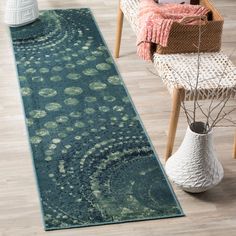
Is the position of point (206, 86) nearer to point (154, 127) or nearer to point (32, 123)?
point (154, 127)

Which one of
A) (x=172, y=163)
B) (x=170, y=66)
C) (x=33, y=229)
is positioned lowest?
(x=33, y=229)

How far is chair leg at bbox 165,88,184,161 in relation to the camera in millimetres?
2795

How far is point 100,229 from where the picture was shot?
260 centimetres

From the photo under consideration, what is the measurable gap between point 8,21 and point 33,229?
6.04 ft

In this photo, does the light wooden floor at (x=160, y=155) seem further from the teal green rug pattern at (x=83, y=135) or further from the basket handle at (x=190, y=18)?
the basket handle at (x=190, y=18)

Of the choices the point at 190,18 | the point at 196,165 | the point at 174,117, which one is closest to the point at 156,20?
the point at 190,18

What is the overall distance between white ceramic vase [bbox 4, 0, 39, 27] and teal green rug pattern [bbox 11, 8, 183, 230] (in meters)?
0.06

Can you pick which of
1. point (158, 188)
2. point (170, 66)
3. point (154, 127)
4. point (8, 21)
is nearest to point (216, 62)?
point (170, 66)

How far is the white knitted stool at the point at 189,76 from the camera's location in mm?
2811

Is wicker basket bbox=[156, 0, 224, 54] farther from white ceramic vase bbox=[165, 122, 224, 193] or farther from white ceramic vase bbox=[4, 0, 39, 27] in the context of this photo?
white ceramic vase bbox=[4, 0, 39, 27]

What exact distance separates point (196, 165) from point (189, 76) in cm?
42

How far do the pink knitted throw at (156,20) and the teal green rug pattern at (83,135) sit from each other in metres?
0.39

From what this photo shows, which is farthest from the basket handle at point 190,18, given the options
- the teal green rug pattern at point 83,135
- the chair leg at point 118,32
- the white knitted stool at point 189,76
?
the chair leg at point 118,32

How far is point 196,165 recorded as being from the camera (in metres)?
2.69
